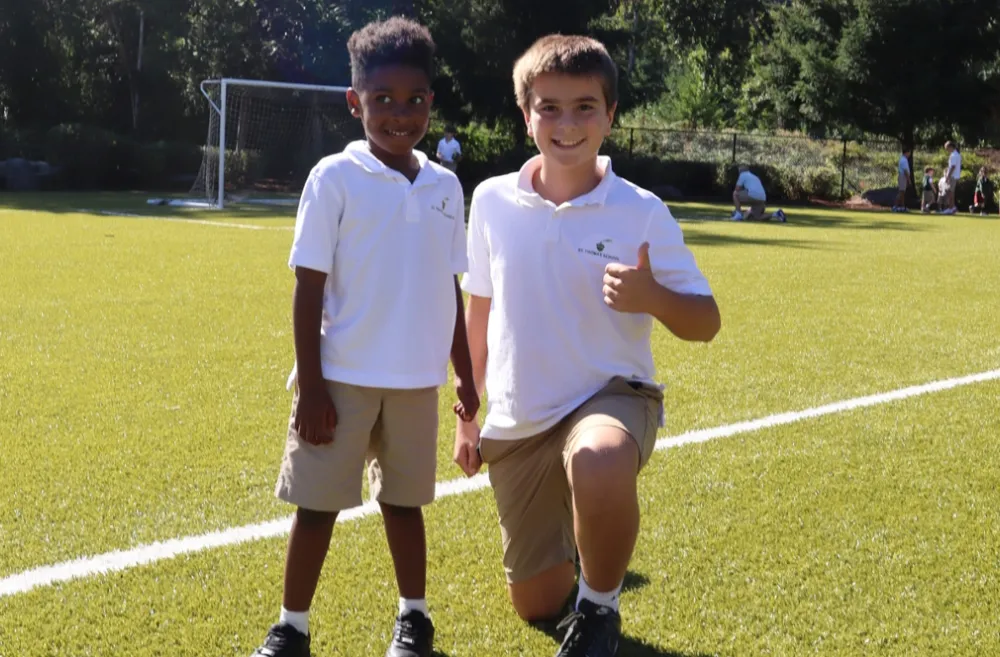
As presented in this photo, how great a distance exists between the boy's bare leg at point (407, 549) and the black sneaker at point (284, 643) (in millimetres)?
309

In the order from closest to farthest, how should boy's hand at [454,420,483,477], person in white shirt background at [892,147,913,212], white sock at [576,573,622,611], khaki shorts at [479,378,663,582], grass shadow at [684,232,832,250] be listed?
white sock at [576,573,622,611]
khaki shorts at [479,378,663,582]
boy's hand at [454,420,483,477]
grass shadow at [684,232,832,250]
person in white shirt background at [892,147,913,212]

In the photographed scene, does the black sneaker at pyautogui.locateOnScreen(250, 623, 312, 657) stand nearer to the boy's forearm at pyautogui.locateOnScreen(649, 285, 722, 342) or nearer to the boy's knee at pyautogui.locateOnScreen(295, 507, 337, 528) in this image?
the boy's knee at pyautogui.locateOnScreen(295, 507, 337, 528)

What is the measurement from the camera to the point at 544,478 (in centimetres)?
346

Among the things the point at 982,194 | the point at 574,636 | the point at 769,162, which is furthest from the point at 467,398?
the point at 769,162

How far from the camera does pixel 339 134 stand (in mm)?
30078

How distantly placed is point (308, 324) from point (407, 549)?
27.3 inches

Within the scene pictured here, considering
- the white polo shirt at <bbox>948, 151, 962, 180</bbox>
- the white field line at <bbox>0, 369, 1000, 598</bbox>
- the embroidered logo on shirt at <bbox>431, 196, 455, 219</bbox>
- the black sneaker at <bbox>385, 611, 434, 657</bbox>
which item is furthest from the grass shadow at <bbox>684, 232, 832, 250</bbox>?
the white polo shirt at <bbox>948, 151, 962, 180</bbox>

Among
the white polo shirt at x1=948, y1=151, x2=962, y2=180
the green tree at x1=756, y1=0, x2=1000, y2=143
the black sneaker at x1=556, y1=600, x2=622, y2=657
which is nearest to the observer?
the black sneaker at x1=556, y1=600, x2=622, y2=657

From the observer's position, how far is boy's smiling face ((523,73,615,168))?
344cm

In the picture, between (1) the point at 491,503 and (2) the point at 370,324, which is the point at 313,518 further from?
(1) the point at 491,503

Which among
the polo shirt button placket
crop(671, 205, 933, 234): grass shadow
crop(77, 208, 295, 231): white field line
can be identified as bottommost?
crop(77, 208, 295, 231): white field line

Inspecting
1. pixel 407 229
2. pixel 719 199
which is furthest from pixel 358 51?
pixel 719 199

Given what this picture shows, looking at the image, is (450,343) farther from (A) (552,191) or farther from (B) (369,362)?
(A) (552,191)

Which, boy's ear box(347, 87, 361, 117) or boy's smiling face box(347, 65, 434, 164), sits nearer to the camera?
boy's smiling face box(347, 65, 434, 164)
